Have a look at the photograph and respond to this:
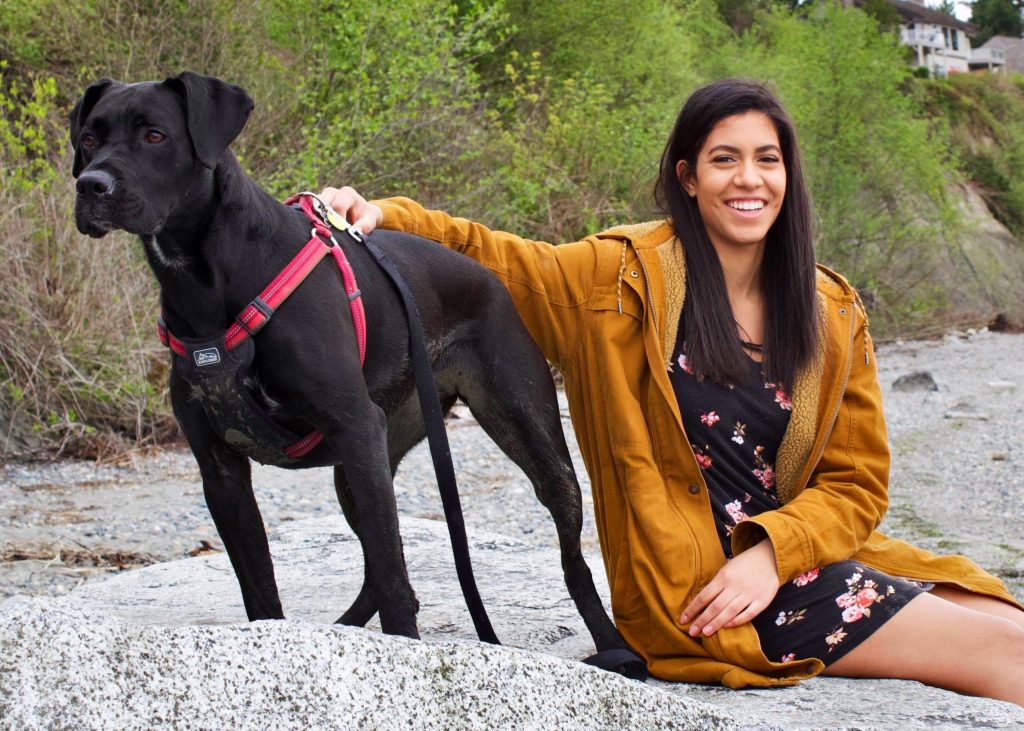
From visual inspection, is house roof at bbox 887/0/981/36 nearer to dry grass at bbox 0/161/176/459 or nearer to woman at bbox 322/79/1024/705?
dry grass at bbox 0/161/176/459

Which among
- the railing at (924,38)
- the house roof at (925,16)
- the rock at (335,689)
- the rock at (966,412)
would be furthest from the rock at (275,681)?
the railing at (924,38)

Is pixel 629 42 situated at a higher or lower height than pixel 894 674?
higher

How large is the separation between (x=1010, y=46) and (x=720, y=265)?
95.1 m

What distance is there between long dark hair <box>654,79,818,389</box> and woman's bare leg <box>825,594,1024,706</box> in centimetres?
83

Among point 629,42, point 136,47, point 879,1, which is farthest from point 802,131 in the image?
point 879,1

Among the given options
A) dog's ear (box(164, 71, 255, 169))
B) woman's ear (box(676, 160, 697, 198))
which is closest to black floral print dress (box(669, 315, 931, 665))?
woman's ear (box(676, 160, 697, 198))

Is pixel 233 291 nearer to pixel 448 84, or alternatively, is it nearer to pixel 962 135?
pixel 448 84

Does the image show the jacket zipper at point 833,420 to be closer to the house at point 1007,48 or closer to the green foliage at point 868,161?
the green foliage at point 868,161

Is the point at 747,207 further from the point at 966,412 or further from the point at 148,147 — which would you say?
the point at 966,412

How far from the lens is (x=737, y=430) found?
364 cm

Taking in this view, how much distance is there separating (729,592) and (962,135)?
3815cm

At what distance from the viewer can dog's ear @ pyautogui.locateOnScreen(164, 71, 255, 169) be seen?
3.08 m

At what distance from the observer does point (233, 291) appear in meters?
3.08

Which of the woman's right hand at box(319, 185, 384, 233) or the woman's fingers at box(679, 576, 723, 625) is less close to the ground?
the woman's right hand at box(319, 185, 384, 233)
